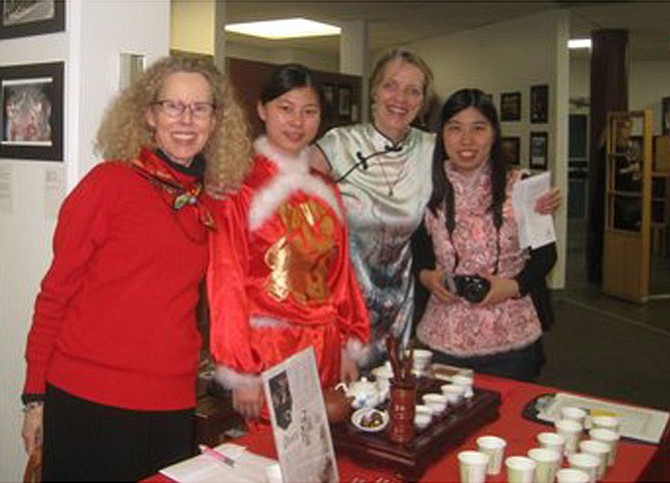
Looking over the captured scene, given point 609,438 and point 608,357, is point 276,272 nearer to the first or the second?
point 609,438

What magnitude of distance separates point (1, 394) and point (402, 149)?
1414 millimetres

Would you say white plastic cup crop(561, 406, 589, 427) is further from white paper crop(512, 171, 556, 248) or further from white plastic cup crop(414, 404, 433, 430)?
white paper crop(512, 171, 556, 248)

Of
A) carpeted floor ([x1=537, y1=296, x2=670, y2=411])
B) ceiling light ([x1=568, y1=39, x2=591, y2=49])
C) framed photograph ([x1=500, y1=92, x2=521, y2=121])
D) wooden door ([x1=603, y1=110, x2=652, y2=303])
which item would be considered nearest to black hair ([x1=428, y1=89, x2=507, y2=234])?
carpeted floor ([x1=537, y1=296, x2=670, y2=411])

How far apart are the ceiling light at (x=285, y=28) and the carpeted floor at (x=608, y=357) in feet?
14.4

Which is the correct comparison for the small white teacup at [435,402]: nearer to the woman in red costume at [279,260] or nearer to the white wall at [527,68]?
the woman in red costume at [279,260]

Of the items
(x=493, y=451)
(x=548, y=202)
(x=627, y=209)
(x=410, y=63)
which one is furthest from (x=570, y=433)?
(x=627, y=209)

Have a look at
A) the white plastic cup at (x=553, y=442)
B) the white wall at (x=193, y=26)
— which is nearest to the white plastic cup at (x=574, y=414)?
the white plastic cup at (x=553, y=442)

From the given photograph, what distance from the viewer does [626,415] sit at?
1854mm

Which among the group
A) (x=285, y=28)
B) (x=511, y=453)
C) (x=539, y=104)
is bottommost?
(x=511, y=453)

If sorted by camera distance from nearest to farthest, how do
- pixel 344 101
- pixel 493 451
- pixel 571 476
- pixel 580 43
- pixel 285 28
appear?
pixel 571 476 < pixel 493 451 < pixel 344 101 < pixel 285 28 < pixel 580 43

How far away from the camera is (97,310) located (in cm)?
164

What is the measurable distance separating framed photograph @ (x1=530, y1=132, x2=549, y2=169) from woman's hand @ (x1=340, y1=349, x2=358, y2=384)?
6.15 m

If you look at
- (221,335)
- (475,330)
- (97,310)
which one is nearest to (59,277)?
(97,310)

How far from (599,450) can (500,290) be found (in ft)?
2.49
